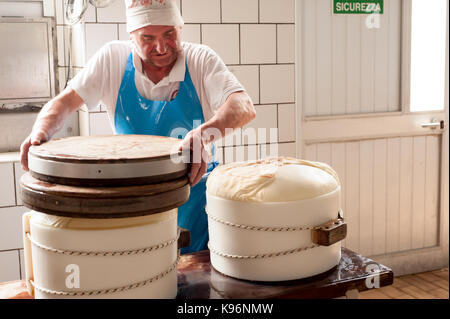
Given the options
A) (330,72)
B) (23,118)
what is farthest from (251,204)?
(330,72)

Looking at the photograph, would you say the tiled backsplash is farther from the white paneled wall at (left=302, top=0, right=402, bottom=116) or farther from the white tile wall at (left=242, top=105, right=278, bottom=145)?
the white paneled wall at (left=302, top=0, right=402, bottom=116)

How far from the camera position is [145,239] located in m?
0.99

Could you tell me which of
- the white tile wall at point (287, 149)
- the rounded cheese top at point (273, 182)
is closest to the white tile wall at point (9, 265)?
the white tile wall at point (287, 149)

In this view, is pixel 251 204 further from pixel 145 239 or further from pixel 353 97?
pixel 353 97

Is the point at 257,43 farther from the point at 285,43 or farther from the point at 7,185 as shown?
the point at 7,185

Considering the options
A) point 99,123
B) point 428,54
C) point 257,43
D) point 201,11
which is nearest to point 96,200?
point 99,123

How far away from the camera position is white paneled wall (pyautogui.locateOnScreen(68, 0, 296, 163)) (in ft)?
8.89

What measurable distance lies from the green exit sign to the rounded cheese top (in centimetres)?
240

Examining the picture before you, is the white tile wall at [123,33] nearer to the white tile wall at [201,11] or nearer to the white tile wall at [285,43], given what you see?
the white tile wall at [201,11]

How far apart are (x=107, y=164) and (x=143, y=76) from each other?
846 mm

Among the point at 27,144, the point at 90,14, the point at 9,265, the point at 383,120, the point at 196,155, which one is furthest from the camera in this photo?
the point at 383,120

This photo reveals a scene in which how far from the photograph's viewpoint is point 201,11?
272cm

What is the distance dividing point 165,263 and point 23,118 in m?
2.09

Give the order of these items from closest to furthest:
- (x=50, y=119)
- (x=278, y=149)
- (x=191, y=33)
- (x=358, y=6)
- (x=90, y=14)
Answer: (x=50, y=119)
(x=90, y=14)
(x=191, y=33)
(x=278, y=149)
(x=358, y=6)
